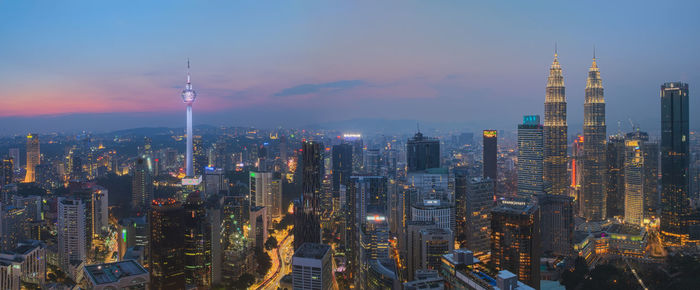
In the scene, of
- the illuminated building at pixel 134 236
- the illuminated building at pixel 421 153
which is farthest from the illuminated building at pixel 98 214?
the illuminated building at pixel 421 153

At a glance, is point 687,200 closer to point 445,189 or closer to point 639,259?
point 639,259

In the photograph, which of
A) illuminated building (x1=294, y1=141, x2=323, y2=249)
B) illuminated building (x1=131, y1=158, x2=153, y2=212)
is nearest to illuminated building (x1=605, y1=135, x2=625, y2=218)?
illuminated building (x1=294, y1=141, x2=323, y2=249)

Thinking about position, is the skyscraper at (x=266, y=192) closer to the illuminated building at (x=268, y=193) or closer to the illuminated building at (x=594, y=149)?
the illuminated building at (x=268, y=193)

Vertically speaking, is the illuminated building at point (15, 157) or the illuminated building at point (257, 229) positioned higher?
the illuminated building at point (15, 157)

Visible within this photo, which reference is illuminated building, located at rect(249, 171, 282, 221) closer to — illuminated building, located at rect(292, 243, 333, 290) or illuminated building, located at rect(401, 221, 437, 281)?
illuminated building, located at rect(401, 221, 437, 281)

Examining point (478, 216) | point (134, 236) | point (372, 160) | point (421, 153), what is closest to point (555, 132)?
point (421, 153)

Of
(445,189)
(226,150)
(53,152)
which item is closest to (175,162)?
(226,150)
